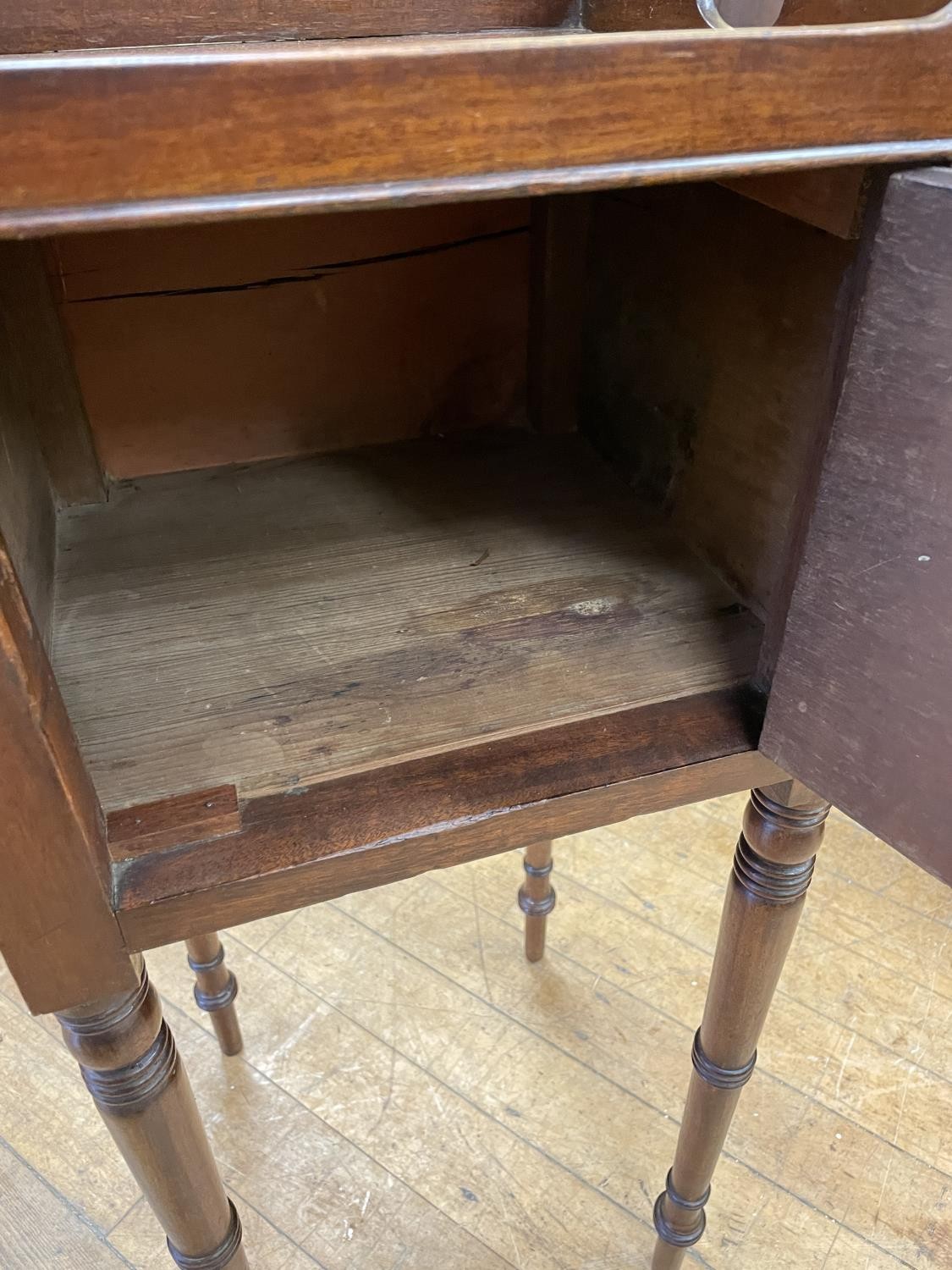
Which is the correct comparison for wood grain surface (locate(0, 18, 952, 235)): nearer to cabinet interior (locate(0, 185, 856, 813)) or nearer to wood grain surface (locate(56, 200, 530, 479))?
cabinet interior (locate(0, 185, 856, 813))

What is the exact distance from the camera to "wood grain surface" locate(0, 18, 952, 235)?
28cm

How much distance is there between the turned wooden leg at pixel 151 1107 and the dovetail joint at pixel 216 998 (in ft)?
1.14

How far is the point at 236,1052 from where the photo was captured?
101 centimetres

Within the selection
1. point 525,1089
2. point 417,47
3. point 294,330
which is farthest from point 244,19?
point 525,1089

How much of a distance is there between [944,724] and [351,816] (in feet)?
0.86

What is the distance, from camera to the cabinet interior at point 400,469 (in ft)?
1.72

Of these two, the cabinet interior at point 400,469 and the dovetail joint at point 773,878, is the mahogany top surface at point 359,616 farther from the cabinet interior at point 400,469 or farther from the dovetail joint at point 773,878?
the dovetail joint at point 773,878

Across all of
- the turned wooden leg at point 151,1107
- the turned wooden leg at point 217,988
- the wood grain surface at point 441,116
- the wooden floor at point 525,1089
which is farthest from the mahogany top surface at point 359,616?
the wooden floor at point 525,1089

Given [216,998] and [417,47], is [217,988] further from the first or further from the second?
[417,47]

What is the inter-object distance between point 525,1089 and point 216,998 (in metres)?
0.31

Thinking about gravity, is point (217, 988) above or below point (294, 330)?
below

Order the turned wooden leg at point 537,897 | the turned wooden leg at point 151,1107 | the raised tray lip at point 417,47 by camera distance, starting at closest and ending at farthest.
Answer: the raised tray lip at point 417,47 → the turned wooden leg at point 151,1107 → the turned wooden leg at point 537,897

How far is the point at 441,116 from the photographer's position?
309mm

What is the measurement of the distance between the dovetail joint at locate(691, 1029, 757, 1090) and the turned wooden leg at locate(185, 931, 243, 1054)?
1.45 feet
